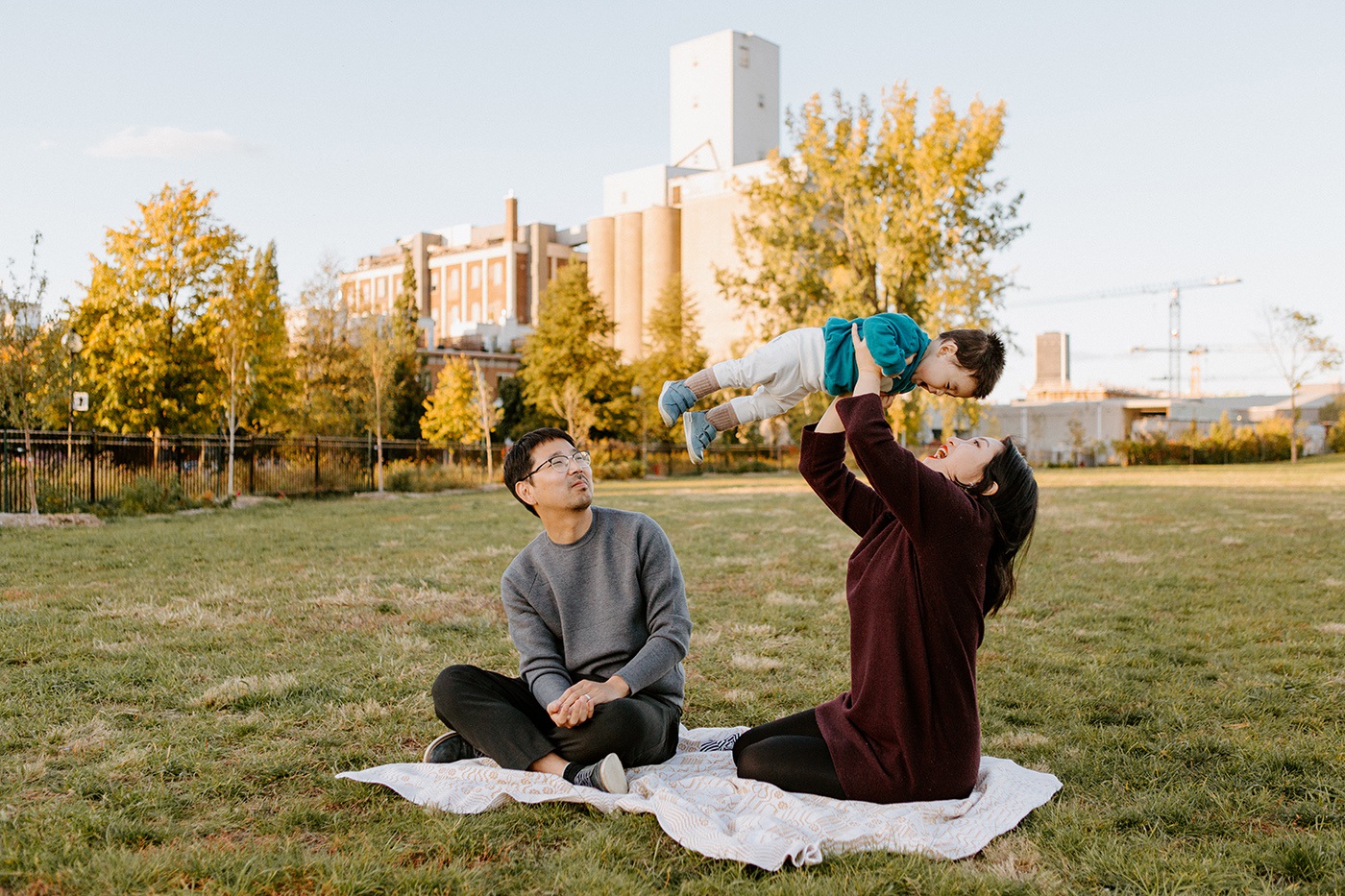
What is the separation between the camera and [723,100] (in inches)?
2744

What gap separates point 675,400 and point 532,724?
4.20 ft

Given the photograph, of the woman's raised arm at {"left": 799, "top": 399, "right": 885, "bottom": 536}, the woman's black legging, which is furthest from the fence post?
the woman's raised arm at {"left": 799, "top": 399, "right": 885, "bottom": 536}

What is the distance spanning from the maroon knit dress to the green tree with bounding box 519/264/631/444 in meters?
35.4

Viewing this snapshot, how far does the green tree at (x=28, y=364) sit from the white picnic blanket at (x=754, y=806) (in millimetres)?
13343

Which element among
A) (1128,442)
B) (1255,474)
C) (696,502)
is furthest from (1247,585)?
(1128,442)

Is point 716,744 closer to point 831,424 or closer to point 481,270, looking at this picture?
point 831,424

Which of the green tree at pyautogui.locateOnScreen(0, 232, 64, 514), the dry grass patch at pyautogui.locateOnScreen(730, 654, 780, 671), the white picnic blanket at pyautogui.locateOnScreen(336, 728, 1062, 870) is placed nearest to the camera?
the white picnic blanket at pyautogui.locateOnScreen(336, 728, 1062, 870)

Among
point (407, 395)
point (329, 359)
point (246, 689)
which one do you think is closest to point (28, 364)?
point (246, 689)

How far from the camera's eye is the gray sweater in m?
3.63

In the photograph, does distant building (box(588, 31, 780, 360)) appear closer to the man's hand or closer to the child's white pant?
the child's white pant

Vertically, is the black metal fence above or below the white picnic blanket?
above

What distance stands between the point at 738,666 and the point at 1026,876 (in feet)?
9.38

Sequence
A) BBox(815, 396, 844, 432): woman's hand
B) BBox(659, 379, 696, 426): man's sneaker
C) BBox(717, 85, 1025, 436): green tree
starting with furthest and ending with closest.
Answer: BBox(717, 85, 1025, 436): green tree
BBox(659, 379, 696, 426): man's sneaker
BBox(815, 396, 844, 432): woman's hand

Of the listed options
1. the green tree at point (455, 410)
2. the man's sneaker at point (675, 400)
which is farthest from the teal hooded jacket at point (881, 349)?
the green tree at point (455, 410)
